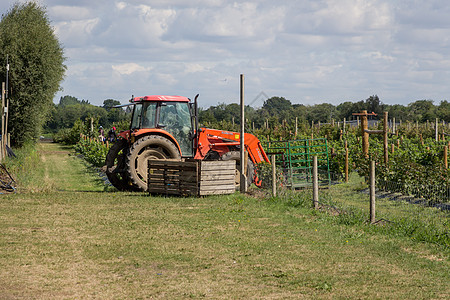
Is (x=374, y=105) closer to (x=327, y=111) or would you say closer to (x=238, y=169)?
(x=327, y=111)

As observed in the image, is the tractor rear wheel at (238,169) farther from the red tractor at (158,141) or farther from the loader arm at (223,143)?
the loader arm at (223,143)

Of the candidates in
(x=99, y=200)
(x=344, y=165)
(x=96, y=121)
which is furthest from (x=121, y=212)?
(x=96, y=121)

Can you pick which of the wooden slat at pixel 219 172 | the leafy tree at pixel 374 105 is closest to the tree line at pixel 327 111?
the leafy tree at pixel 374 105

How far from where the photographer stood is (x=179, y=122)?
629 inches

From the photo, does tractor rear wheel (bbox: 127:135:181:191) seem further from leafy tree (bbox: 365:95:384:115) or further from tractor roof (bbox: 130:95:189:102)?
leafy tree (bbox: 365:95:384:115)

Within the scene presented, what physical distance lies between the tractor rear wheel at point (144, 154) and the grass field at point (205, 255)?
7.52 ft

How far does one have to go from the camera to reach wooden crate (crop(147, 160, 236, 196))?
14305 mm

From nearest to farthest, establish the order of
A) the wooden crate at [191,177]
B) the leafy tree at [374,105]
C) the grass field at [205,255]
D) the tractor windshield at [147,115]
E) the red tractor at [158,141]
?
the grass field at [205,255] → the wooden crate at [191,177] → the red tractor at [158,141] → the tractor windshield at [147,115] → the leafy tree at [374,105]

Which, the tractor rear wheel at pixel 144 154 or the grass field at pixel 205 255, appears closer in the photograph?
the grass field at pixel 205 255

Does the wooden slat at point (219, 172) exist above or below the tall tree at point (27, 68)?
below

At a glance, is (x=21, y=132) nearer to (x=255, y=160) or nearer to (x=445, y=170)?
(x=255, y=160)

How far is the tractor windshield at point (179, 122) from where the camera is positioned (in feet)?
51.9

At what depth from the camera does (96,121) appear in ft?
151

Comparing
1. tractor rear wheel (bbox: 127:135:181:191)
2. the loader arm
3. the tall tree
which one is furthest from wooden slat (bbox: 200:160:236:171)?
the tall tree
